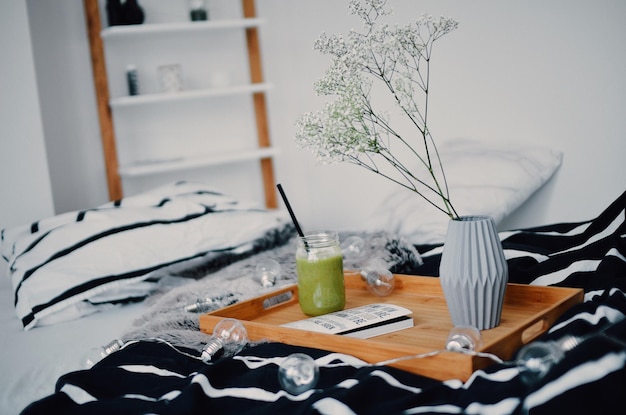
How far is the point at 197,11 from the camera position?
9.54 feet

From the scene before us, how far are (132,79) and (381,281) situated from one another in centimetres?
192

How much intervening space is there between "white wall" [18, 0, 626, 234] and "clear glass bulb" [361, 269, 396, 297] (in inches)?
38.2

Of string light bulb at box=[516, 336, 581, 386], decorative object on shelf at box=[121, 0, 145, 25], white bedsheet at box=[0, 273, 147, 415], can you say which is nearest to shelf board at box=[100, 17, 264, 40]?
decorative object on shelf at box=[121, 0, 145, 25]

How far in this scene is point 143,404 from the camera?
88 cm

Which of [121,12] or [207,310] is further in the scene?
[121,12]

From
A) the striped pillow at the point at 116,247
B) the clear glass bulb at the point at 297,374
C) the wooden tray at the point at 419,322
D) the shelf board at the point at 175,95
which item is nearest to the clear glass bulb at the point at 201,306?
the wooden tray at the point at 419,322

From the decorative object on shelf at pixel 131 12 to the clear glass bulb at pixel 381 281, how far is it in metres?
1.93

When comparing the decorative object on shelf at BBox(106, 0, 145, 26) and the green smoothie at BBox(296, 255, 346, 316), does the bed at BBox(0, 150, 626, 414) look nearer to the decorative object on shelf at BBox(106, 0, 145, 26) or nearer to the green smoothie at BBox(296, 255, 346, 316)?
the green smoothie at BBox(296, 255, 346, 316)

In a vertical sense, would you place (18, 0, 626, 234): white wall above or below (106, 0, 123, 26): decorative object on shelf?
below

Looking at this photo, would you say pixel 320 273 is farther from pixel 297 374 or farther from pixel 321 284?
pixel 297 374

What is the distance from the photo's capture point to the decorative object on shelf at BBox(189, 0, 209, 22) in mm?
2906

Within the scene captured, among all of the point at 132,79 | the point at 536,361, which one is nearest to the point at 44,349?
the point at 536,361

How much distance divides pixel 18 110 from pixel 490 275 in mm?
1944

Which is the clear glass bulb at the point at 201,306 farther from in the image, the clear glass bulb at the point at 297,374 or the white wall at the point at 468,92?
the white wall at the point at 468,92
